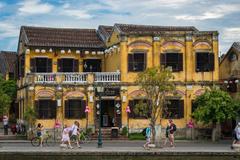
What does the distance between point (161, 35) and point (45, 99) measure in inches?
438

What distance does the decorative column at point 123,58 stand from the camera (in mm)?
50094

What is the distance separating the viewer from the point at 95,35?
5778 centimetres

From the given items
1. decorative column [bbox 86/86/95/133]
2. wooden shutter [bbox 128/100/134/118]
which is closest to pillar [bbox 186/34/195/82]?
wooden shutter [bbox 128/100/134/118]

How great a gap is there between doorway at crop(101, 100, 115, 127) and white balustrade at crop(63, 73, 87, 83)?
3.12m

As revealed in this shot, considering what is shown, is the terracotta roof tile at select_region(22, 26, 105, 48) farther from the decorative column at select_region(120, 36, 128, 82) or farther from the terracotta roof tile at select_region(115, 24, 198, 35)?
the decorative column at select_region(120, 36, 128, 82)

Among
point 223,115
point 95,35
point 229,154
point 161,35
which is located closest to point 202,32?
point 161,35

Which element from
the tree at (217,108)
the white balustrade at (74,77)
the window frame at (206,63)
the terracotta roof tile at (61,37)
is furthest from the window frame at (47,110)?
the window frame at (206,63)

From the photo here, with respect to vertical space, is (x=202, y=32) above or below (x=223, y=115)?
above

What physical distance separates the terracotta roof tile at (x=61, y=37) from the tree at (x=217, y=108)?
13.0 meters

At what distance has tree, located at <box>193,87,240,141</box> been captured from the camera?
152 feet

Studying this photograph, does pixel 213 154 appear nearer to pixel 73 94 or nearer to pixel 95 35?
pixel 73 94

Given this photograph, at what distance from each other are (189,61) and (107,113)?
859 cm

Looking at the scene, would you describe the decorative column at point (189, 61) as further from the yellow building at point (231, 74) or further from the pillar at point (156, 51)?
the yellow building at point (231, 74)

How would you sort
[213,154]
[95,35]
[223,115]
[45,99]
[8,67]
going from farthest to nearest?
1. [8,67]
2. [95,35]
3. [45,99]
4. [223,115]
5. [213,154]
